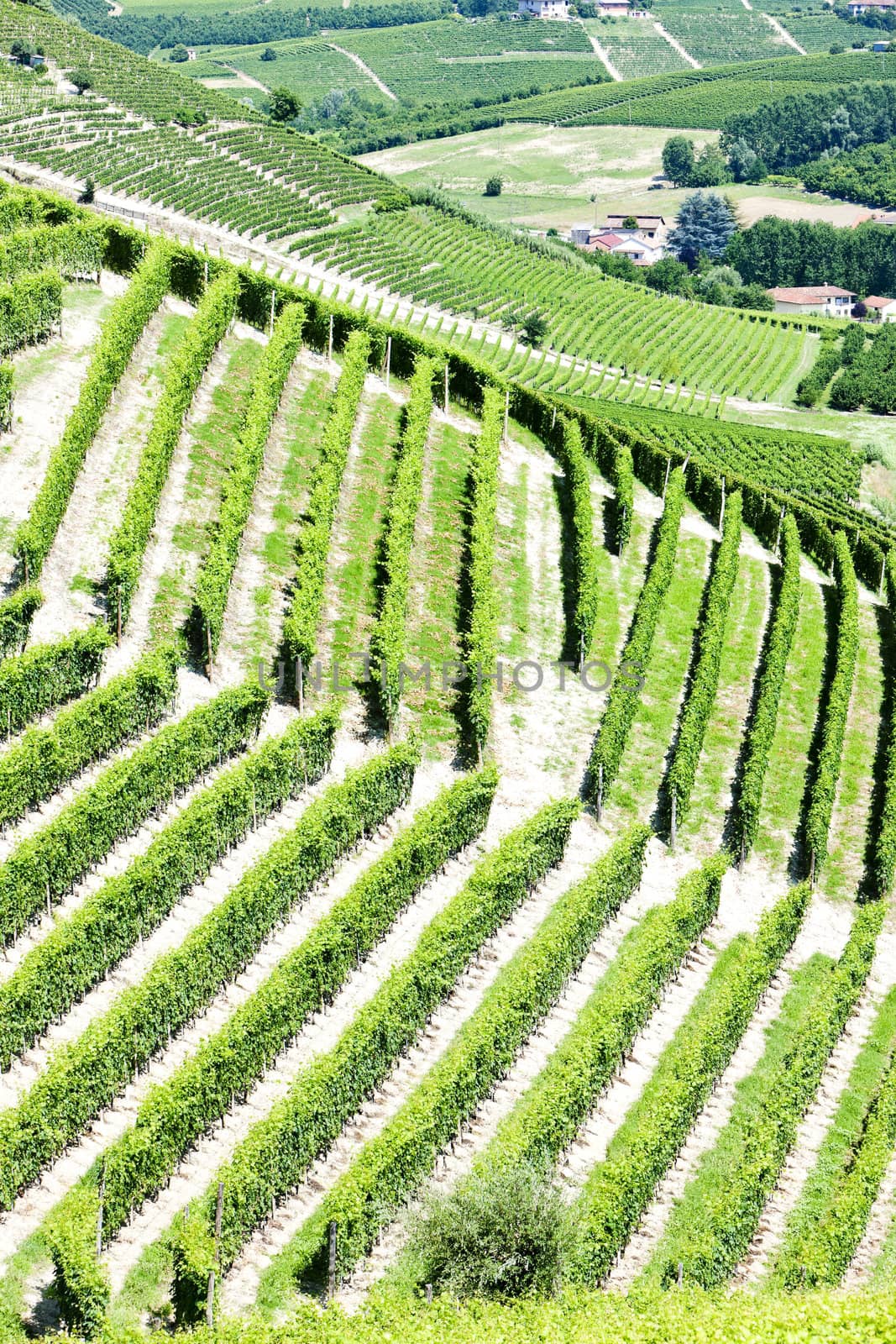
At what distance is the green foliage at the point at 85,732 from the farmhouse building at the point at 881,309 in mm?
139368

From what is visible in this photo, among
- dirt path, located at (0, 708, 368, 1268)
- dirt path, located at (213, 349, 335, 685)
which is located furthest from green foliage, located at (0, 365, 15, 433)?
dirt path, located at (0, 708, 368, 1268)

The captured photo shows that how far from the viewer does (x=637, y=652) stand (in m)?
50.1

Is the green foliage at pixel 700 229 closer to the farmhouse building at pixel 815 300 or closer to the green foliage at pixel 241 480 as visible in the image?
the farmhouse building at pixel 815 300

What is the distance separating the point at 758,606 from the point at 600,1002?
24.6 metres

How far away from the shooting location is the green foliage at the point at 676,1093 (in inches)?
1168

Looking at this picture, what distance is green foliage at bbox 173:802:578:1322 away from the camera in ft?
91.6

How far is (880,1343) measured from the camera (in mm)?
24438

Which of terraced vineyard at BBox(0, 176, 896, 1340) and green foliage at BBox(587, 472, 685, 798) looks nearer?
terraced vineyard at BBox(0, 176, 896, 1340)

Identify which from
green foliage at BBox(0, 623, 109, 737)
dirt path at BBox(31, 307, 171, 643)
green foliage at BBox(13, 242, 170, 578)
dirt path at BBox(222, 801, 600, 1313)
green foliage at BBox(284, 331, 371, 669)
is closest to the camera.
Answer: dirt path at BBox(222, 801, 600, 1313)

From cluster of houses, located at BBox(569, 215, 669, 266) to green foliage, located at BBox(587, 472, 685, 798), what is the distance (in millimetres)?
107504

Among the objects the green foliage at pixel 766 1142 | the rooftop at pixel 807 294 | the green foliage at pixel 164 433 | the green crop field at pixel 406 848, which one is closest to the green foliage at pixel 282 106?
the rooftop at pixel 807 294

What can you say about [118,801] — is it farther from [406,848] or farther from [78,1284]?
[78,1284]

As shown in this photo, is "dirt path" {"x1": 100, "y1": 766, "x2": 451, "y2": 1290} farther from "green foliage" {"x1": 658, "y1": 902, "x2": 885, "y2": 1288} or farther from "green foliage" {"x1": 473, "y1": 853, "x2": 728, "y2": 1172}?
"green foliage" {"x1": 658, "y1": 902, "x2": 885, "y2": 1288}

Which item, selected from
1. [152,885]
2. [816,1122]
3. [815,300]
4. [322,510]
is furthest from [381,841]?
[815,300]
